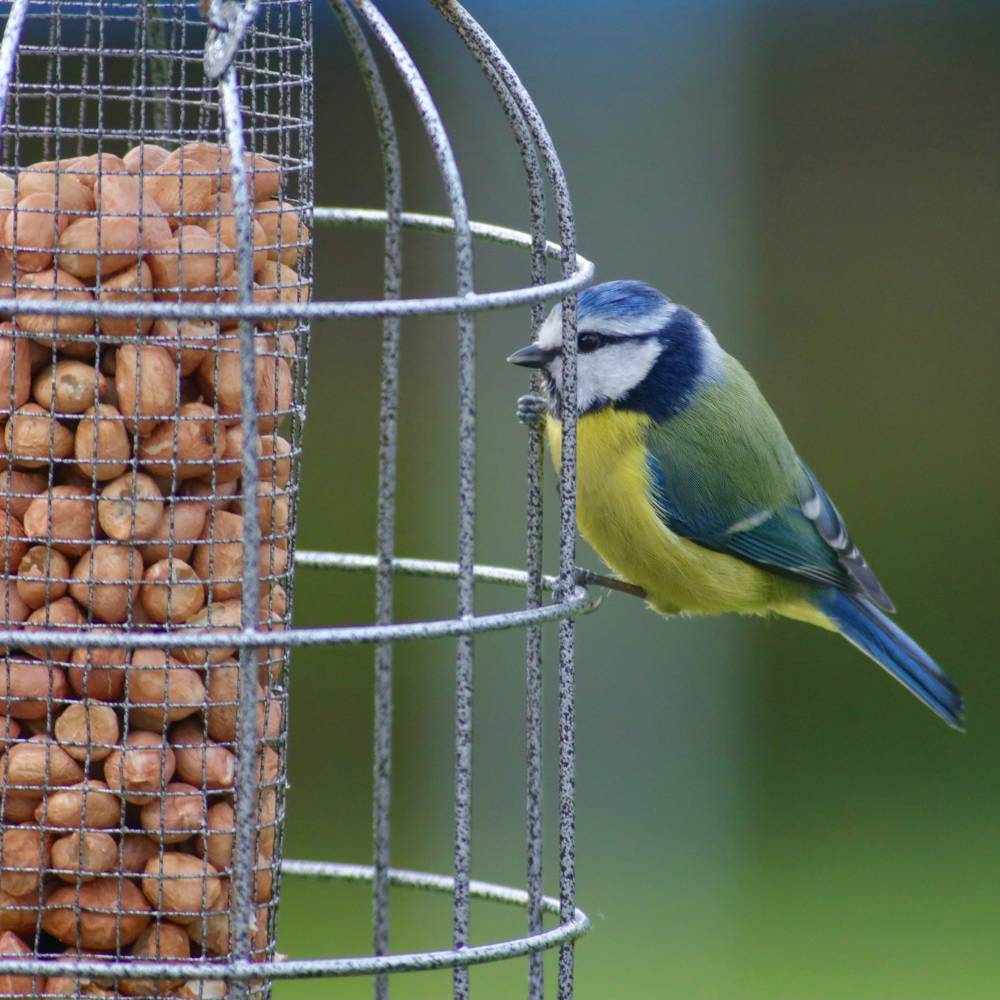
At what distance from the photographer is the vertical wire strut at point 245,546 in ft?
4.58

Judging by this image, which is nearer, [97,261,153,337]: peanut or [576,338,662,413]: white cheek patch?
[97,261,153,337]: peanut

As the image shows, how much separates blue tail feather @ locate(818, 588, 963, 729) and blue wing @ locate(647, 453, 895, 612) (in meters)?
0.03

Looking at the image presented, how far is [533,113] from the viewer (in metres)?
1.67

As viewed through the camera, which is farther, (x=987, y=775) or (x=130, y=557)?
(x=987, y=775)

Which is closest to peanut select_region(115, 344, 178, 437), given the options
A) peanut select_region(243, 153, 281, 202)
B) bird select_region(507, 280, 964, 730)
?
peanut select_region(243, 153, 281, 202)

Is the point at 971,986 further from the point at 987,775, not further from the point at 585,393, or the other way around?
the point at 585,393

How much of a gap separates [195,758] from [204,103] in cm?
71

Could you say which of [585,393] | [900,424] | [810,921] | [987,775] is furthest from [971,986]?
[585,393]

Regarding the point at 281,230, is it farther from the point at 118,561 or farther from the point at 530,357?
the point at 530,357

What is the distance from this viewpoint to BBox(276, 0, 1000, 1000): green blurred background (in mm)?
4523

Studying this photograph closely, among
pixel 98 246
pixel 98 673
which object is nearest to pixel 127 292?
pixel 98 246

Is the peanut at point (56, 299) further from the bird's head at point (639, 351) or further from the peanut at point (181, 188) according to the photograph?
the bird's head at point (639, 351)

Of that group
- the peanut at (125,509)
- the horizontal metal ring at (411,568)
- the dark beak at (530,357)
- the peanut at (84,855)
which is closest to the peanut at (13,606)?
the peanut at (125,509)

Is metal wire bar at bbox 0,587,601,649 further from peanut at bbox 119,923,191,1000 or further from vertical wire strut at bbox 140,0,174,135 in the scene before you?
vertical wire strut at bbox 140,0,174,135
